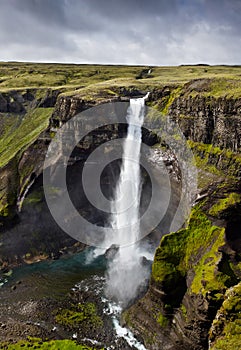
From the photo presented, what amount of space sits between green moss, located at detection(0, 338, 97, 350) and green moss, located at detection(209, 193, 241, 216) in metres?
21.6

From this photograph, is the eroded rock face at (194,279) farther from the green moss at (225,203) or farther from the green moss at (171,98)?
the green moss at (171,98)

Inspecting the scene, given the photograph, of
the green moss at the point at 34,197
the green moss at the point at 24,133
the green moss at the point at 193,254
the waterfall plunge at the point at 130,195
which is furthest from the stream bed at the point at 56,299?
the green moss at the point at 24,133

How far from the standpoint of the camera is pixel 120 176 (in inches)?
2435

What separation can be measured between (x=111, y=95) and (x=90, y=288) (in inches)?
1409

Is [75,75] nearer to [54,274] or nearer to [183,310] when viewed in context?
[54,274]

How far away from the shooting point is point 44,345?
36.8 meters

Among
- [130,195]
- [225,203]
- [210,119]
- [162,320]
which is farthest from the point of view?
[130,195]

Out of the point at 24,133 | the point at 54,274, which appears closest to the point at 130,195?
the point at 54,274

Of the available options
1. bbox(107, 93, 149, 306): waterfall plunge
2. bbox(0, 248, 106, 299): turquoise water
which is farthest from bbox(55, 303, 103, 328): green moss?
bbox(107, 93, 149, 306): waterfall plunge

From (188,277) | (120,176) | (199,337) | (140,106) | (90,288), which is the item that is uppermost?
(140,106)

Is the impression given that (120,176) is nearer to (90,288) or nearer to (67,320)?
(90,288)

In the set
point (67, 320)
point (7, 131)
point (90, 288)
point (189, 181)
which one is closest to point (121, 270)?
point (90, 288)

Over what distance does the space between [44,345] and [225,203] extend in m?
26.6

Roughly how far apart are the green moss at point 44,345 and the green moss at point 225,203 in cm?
2161
